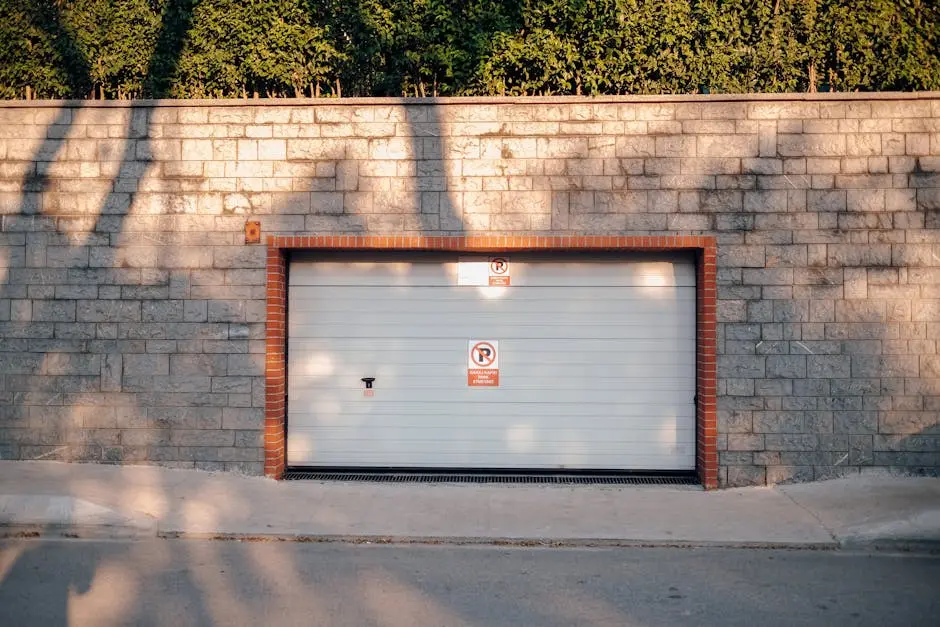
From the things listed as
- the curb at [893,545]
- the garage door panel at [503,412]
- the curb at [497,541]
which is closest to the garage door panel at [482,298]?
the garage door panel at [503,412]

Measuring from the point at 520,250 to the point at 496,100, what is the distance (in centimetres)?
174

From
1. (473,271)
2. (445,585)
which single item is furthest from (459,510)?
(473,271)

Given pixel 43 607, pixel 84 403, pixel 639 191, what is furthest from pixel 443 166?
pixel 43 607

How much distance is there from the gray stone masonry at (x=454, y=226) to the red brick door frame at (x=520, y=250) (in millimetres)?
118

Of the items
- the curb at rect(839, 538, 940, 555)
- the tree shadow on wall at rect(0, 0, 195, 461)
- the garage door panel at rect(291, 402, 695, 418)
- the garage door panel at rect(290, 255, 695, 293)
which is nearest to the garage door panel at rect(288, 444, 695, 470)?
the garage door panel at rect(291, 402, 695, 418)

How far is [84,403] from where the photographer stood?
898 cm

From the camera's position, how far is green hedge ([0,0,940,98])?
29.7 ft

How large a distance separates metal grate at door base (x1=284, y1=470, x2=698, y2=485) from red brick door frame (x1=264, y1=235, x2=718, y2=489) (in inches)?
11.3

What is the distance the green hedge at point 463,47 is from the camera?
9.04 meters

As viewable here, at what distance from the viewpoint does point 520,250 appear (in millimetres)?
8969

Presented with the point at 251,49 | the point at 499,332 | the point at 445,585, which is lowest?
the point at 445,585

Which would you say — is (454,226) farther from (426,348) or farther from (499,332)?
(426,348)

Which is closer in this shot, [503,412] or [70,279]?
[70,279]

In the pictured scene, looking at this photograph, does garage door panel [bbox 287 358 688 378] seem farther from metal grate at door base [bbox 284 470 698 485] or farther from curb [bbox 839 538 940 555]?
curb [bbox 839 538 940 555]
